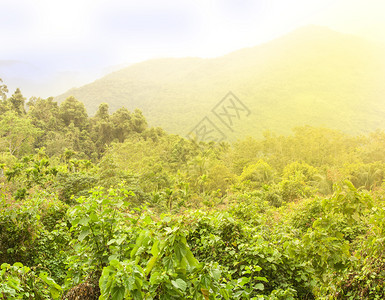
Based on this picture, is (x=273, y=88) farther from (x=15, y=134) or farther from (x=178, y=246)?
(x=178, y=246)

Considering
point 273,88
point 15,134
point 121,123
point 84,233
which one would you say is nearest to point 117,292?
point 84,233

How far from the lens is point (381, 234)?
84.6 inches

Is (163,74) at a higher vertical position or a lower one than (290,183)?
higher

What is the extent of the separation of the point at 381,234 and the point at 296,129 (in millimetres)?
19983

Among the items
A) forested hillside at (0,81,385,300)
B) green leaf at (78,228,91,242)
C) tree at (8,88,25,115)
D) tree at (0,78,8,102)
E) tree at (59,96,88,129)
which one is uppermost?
tree at (0,78,8,102)

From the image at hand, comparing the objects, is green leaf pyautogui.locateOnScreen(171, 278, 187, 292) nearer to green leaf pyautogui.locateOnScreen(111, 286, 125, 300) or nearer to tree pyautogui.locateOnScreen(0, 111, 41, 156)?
green leaf pyautogui.locateOnScreen(111, 286, 125, 300)

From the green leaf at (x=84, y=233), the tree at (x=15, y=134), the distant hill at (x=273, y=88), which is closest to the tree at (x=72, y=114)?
the tree at (x=15, y=134)

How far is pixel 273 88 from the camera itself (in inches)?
2516

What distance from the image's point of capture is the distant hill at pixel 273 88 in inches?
2076

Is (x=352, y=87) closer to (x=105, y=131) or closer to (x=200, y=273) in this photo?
(x=105, y=131)

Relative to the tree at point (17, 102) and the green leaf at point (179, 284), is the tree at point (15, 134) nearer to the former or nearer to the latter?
the tree at point (17, 102)

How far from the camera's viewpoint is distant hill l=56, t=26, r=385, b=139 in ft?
173

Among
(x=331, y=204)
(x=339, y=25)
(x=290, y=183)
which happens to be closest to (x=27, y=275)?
(x=331, y=204)

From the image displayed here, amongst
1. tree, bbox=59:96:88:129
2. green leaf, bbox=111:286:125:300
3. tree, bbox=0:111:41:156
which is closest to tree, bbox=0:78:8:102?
tree, bbox=59:96:88:129
